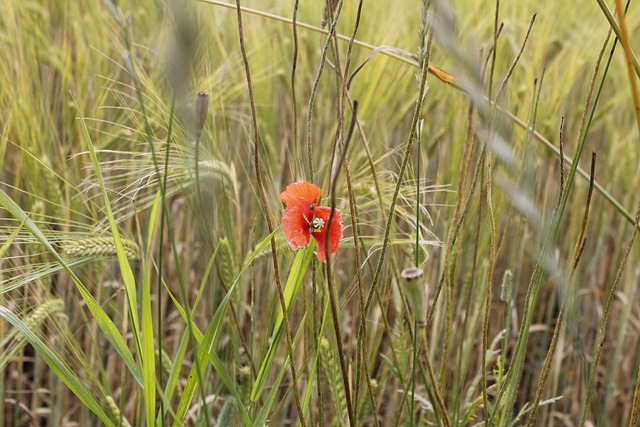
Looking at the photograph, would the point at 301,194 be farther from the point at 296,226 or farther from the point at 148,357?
the point at 148,357

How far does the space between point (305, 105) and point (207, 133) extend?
0.69 metres

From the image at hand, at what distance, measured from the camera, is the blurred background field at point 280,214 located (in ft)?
1.90

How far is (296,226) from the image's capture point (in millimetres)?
531

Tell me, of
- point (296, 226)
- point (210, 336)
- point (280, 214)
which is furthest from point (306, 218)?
point (280, 214)

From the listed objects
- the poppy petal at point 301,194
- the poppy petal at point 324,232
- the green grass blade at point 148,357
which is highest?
the poppy petal at point 301,194

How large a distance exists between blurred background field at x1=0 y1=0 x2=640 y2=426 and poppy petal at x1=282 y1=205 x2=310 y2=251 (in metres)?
0.02

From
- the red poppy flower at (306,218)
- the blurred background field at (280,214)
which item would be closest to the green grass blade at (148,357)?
the blurred background field at (280,214)

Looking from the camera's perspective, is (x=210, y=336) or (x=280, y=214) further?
(x=280, y=214)

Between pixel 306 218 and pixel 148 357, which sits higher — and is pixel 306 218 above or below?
above

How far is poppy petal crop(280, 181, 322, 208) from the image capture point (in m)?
0.53

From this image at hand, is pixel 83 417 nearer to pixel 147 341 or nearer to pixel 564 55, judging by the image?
pixel 147 341

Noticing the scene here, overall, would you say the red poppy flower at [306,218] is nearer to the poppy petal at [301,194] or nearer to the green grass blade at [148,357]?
the poppy petal at [301,194]

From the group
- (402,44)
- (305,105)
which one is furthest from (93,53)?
(402,44)

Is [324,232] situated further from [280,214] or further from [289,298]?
[280,214]
